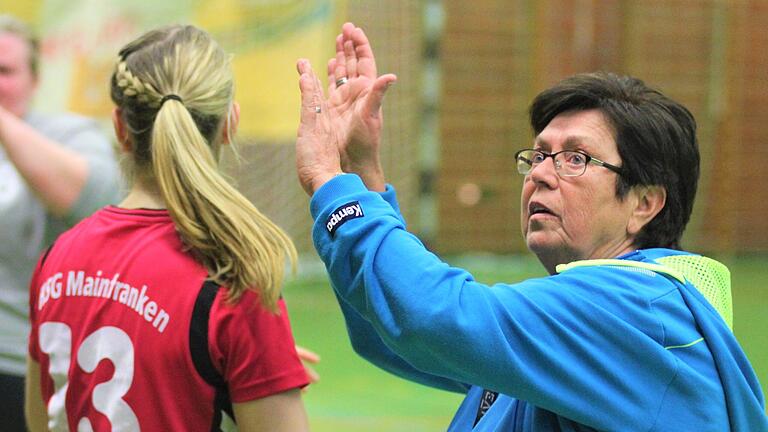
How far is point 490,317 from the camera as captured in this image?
1746mm

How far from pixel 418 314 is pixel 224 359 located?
23.0 inches

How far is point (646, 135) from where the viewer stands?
203 centimetres

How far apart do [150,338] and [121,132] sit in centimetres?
52

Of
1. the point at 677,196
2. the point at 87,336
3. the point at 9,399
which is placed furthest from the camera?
the point at 9,399

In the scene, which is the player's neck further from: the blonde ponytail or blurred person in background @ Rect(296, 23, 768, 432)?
blurred person in background @ Rect(296, 23, 768, 432)

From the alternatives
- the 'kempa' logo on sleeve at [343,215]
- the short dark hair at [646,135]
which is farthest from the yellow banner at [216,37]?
the 'kempa' logo on sleeve at [343,215]

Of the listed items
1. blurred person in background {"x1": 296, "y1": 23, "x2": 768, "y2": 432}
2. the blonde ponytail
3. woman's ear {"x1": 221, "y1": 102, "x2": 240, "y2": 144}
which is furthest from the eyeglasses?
woman's ear {"x1": 221, "y1": 102, "x2": 240, "y2": 144}

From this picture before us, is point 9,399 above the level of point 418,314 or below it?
below

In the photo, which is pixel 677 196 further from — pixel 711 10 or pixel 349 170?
pixel 711 10

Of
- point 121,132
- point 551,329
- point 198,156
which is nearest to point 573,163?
point 551,329

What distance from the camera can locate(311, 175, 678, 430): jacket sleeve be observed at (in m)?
1.75

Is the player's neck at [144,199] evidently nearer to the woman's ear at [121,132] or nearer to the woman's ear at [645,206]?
the woman's ear at [121,132]

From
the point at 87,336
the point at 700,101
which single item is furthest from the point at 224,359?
the point at 700,101

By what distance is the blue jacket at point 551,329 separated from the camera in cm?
175
